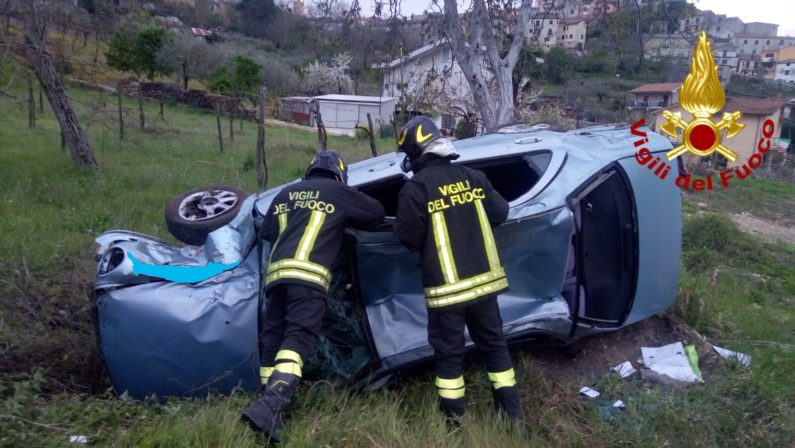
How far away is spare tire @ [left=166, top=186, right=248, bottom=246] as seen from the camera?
425cm

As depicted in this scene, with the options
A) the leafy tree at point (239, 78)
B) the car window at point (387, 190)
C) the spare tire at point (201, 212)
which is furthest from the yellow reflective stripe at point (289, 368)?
the leafy tree at point (239, 78)

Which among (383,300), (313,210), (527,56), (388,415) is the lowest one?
(388,415)

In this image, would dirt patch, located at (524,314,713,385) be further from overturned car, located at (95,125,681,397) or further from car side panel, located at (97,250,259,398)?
car side panel, located at (97,250,259,398)

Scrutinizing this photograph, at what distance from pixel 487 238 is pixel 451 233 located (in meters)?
0.21

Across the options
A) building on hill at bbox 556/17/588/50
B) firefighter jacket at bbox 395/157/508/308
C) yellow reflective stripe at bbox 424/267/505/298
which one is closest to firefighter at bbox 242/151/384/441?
firefighter jacket at bbox 395/157/508/308

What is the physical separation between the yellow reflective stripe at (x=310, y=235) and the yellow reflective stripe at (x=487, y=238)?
83 centimetres

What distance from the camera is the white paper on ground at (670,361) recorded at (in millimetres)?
3861

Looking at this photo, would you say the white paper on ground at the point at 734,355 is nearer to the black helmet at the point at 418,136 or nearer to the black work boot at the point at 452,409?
the black work boot at the point at 452,409

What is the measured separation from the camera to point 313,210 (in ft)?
10.7

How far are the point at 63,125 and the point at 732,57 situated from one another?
30.6 ft

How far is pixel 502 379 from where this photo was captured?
3.28 meters

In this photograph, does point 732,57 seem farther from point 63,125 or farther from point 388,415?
point 63,125

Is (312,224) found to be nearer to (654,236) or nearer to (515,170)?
(515,170)

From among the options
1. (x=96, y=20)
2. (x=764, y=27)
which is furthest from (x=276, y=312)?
(x=96, y=20)
